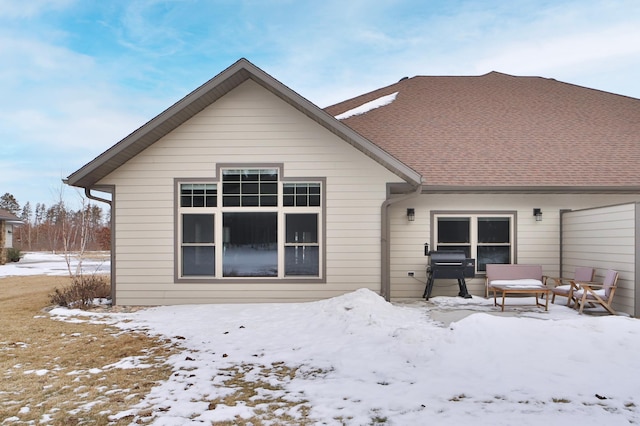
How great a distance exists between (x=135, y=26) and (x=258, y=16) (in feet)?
18.4

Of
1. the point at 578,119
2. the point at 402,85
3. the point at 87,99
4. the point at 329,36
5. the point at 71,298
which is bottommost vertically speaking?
the point at 71,298

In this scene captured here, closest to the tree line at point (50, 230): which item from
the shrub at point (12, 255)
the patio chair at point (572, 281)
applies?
the shrub at point (12, 255)

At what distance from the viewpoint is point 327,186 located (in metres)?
8.39

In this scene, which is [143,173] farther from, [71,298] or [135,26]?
[135,26]

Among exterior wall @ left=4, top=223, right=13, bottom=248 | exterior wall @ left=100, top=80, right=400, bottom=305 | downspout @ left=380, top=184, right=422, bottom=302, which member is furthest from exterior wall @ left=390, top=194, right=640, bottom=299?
exterior wall @ left=4, top=223, right=13, bottom=248

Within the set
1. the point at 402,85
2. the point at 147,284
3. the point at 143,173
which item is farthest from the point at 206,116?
the point at 402,85

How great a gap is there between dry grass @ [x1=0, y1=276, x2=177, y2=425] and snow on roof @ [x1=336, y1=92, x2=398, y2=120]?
8901 millimetres

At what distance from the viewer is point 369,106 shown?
1275 cm

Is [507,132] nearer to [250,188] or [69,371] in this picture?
[250,188]

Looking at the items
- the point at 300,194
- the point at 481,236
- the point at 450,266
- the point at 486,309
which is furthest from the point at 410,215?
the point at 300,194

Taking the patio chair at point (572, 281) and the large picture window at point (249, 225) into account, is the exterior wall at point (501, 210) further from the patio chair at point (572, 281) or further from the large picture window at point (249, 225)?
the large picture window at point (249, 225)

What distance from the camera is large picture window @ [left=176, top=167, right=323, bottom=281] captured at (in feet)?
27.7

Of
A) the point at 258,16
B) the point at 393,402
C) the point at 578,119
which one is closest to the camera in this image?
the point at 393,402

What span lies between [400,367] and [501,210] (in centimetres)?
628
